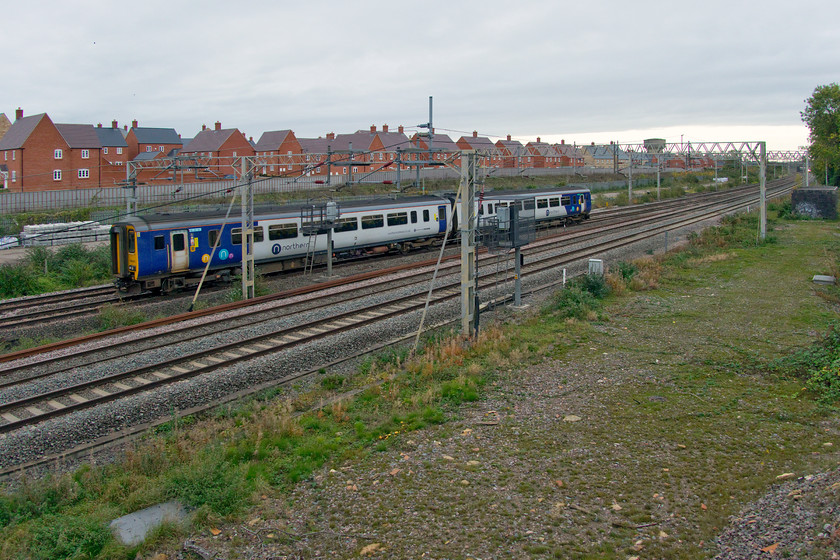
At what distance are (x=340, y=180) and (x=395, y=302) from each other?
4365 cm

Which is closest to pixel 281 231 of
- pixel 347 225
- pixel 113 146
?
pixel 347 225

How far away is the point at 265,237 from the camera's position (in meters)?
24.1

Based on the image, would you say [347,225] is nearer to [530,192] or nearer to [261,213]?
[261,213]

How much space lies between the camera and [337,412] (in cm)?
1105

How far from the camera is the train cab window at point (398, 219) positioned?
1132 inches

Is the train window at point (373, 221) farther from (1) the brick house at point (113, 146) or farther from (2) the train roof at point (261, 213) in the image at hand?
(1) the brick house at point (113, 146)

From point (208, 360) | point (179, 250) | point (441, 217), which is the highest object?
point (441, 217)

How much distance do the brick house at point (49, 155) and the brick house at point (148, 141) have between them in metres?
18.7

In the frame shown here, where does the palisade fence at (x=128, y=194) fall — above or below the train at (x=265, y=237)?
above

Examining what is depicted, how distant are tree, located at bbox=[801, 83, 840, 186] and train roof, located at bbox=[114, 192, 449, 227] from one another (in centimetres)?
3464

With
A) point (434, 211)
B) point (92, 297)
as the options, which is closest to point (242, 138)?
Answer: point (434, 211)

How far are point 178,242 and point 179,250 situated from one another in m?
0.27

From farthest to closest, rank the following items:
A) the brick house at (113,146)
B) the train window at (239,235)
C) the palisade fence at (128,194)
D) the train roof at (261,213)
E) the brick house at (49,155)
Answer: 1. the brick house at (113,146)
2. the brick house at (49,155)
3. the palisade fence at (128,194)
4. the train window at (239,235)
5. the train roof at (261,213)

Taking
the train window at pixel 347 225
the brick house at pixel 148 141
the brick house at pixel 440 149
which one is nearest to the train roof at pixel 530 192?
the brick house at pixel 440 149
